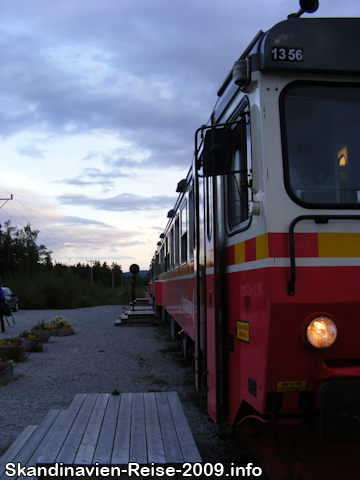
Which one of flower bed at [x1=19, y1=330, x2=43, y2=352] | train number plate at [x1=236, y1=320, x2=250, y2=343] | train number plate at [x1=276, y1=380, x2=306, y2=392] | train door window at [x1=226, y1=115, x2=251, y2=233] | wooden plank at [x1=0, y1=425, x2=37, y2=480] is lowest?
wooden plank at [x1=0, y1=425, x2=37, y2=480]

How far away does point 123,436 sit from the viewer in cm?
315

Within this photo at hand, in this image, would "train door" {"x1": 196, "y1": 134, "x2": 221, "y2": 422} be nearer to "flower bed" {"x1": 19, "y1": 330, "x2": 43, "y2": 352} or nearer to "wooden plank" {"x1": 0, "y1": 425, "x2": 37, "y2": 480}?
"wooden plank" {"x1": 0, "y1": 425, "x2": 37, "y2": 480}

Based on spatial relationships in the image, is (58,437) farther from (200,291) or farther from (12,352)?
(12,352)

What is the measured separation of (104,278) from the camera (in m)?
74.6

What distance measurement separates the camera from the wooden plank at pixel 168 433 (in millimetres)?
2803

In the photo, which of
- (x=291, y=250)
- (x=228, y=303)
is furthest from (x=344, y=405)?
(x=228, y=303)

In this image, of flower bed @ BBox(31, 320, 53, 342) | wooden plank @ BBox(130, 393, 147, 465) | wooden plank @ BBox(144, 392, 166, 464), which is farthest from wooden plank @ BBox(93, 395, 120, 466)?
flower bed @ BBox(31, 320, 53, 342)

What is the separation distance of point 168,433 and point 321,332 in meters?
1.45

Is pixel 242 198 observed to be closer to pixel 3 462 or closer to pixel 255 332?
pixel 255 332

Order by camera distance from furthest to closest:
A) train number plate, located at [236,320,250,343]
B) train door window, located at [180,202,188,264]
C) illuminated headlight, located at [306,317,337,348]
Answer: train door window, located at [180,202,188,264] < train number plate, located at [236,320,250,343] < illuminated headlight, located at [306,317,337,348]

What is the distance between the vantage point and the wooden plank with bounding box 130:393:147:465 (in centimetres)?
281

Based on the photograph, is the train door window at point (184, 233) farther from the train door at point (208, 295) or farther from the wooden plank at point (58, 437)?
the wooden plank at point (58, 437)

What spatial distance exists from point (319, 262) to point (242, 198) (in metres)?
0.80

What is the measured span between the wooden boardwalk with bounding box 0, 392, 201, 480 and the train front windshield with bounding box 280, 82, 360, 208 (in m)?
1.87
